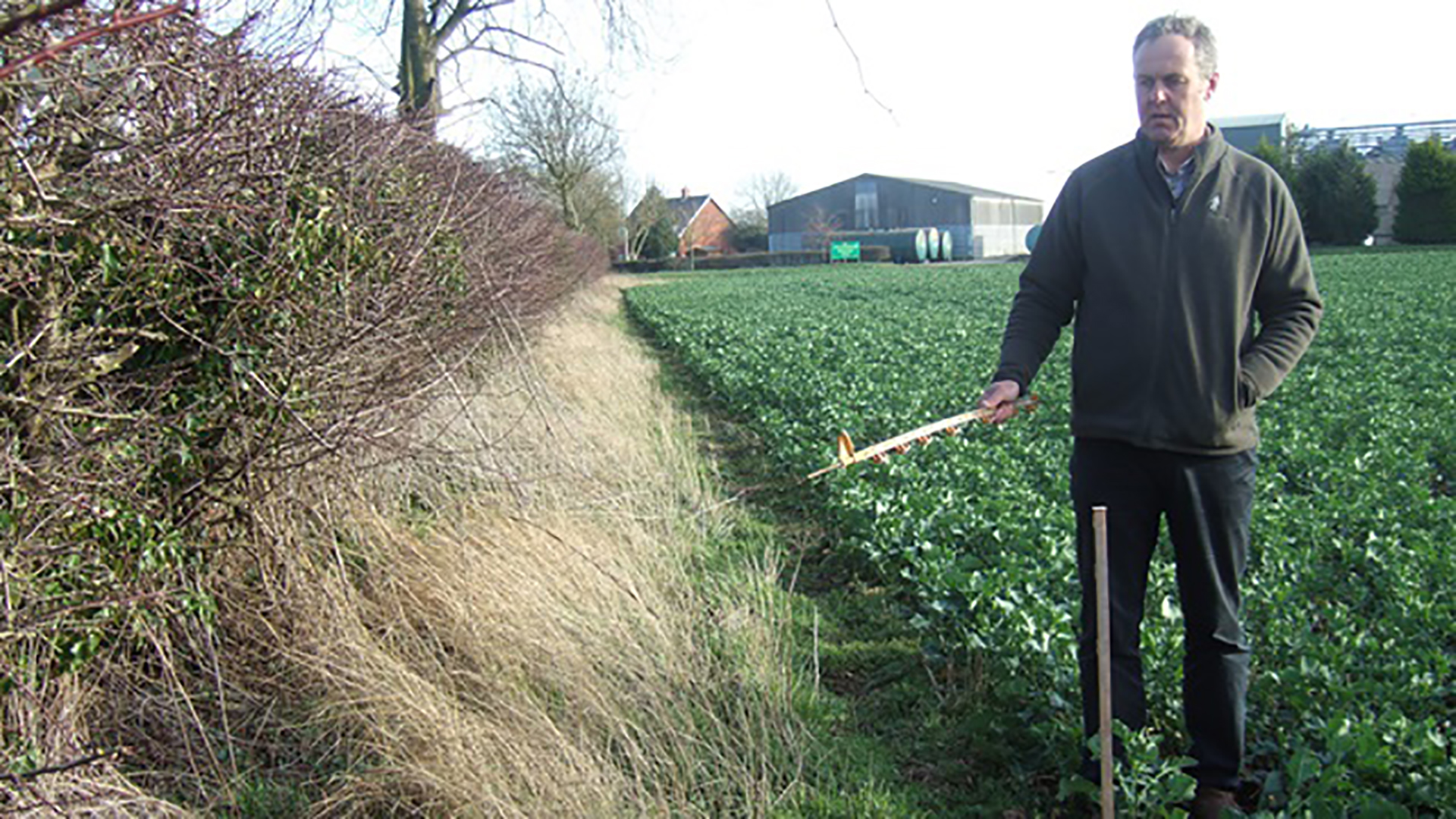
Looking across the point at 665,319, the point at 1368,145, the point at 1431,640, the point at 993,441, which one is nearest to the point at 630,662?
the point at 1431,640

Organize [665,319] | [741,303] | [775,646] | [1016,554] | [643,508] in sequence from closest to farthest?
[775,646]
[1016,554]
[643,508]
[665,319]
[741,303]

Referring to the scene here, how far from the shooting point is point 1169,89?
123 inches

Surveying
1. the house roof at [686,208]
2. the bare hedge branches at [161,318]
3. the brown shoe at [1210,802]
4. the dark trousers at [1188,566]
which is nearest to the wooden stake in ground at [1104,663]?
the dark trousers at [1188,566]

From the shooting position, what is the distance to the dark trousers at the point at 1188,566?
3.26 meters

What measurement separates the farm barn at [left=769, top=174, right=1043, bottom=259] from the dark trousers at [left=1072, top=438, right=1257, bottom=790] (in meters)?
82.6

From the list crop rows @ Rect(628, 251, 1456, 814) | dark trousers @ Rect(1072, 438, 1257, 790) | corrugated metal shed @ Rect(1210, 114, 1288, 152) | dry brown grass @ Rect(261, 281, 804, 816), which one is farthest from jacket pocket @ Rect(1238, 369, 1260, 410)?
corrugated metal shed @ Rect(1210, 114, 1288, 152)

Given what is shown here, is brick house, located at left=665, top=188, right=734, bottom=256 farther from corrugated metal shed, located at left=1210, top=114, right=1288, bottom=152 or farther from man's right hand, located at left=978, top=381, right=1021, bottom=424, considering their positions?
man's right hand, located at left=978, top=381, right=1021, bottom=424

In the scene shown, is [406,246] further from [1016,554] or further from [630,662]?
[1016,554]

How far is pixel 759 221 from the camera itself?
325ft

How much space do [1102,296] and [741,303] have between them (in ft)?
89.3

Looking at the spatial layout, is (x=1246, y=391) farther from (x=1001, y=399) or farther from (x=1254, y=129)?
(x=1254, y=129)

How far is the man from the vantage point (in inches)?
125

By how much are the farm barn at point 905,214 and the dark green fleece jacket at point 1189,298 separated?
82.5m

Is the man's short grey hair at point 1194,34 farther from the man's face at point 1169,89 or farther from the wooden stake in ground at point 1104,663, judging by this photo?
the wooden stake in ground at point 1104,663
